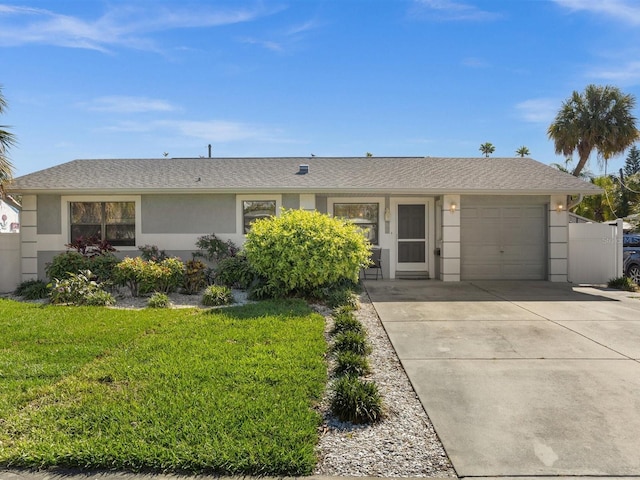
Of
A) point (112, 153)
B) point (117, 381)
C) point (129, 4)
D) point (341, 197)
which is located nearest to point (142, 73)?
point (129, 4)

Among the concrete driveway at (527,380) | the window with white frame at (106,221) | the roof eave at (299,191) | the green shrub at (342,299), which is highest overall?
the roof eave at (299,191)

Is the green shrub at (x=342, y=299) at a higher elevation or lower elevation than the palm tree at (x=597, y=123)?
lower

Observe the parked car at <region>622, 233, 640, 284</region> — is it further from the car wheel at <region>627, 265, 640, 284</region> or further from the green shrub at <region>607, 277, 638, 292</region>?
the green shrub at <region>607, 277, 638, 292</region>

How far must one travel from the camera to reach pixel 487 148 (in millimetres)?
41750

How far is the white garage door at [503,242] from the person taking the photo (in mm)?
12109

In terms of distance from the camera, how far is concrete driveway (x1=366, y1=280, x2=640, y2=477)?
2.88 metres

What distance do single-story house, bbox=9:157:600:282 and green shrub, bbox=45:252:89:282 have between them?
1702 millimetres

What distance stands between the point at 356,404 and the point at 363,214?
30.2 ft

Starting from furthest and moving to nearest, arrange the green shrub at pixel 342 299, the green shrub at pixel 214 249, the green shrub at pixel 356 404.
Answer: the green shrub at pixel 214 249 → the green shrub at pixel 342 299 → the green shrub at pixel 356 404

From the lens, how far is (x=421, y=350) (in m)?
5.33

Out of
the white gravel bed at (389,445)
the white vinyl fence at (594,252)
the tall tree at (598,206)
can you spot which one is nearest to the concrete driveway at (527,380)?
the white gravel bed at (389,445)

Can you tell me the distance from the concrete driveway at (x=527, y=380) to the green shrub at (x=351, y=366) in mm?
535

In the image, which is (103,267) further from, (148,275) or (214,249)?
(214,249)

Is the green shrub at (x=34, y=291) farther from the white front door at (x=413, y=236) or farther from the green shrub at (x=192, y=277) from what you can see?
the white front door at (x=413, y=236)
